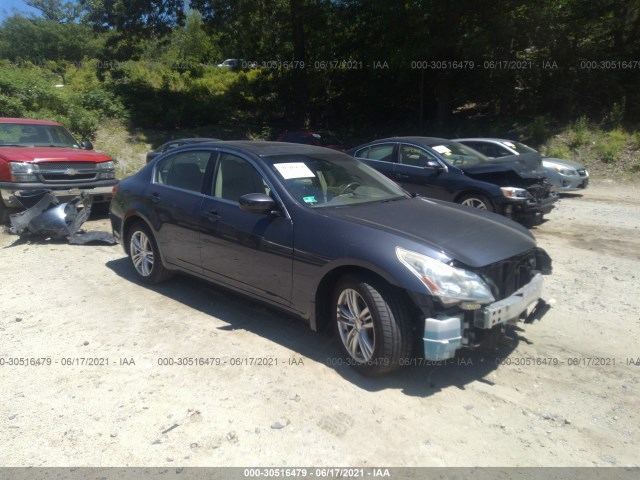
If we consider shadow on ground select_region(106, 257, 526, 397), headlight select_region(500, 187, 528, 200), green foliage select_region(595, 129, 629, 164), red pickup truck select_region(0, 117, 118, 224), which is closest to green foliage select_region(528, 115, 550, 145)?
green foliage select_region(595, 129, 629, 164)

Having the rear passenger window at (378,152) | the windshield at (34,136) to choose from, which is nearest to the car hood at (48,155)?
the windshield at (34,136)

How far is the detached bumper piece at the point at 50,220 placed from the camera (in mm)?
7996

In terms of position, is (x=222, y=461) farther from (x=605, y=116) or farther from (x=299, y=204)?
(x=605, y=116)

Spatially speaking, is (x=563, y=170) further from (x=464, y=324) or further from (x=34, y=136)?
(x=34, y=136)

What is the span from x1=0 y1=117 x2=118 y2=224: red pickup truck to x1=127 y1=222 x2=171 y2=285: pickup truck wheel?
9.87 feet

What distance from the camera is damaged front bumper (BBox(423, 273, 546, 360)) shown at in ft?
12.0

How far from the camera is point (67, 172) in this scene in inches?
349

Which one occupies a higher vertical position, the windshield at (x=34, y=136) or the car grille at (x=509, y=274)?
the windshield at (x=34, y=136)

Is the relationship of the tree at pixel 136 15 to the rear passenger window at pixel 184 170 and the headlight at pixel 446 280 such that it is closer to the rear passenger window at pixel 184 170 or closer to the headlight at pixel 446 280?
the rear passenger window at pixel 184 170

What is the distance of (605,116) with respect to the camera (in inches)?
752

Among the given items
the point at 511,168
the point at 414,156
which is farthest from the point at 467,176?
the point at 414,156

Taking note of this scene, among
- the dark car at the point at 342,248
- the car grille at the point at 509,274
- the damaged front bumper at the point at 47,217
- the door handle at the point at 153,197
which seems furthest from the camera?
the damaged front bumper at the point at 47,217

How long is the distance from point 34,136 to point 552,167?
10.9 metres

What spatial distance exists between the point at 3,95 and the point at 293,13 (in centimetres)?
1121
